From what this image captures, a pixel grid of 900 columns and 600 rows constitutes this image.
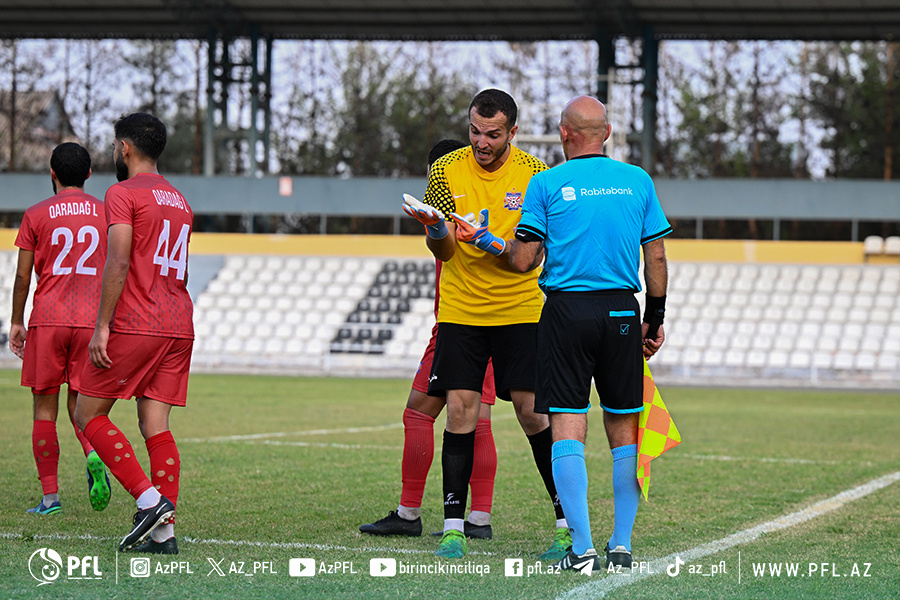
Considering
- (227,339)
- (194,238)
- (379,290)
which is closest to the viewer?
(227,339)

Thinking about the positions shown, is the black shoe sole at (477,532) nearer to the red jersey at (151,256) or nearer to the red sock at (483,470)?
the red sock at (483,470)

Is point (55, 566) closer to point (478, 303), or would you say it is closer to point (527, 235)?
point (478, 303)

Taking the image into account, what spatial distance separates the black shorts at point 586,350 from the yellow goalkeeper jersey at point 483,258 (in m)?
0.49

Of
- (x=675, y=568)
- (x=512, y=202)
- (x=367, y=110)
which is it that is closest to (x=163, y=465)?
(x=512, y=202)

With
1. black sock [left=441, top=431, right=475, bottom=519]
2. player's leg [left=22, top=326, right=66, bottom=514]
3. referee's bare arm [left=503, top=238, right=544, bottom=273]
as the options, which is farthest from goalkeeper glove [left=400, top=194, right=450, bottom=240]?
player's leg [left=22, top=326, right=66, bottom=514]

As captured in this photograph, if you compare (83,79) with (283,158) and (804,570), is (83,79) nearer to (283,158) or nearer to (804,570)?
(283,158)

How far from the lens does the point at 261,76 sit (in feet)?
113

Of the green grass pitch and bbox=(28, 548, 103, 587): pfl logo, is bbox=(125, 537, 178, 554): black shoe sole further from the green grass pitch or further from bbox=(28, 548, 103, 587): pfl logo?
bbox=(28, 548, 103, 587): pfl logo

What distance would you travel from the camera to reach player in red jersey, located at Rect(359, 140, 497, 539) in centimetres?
538

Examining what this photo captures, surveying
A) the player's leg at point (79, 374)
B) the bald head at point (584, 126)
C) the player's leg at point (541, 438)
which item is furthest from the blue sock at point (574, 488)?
the player's leg at point (79, 374)

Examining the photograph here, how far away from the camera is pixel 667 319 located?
28531mm

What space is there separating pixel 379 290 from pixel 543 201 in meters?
26.1

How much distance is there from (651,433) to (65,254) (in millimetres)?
3431

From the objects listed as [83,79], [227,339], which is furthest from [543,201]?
[83,79]
